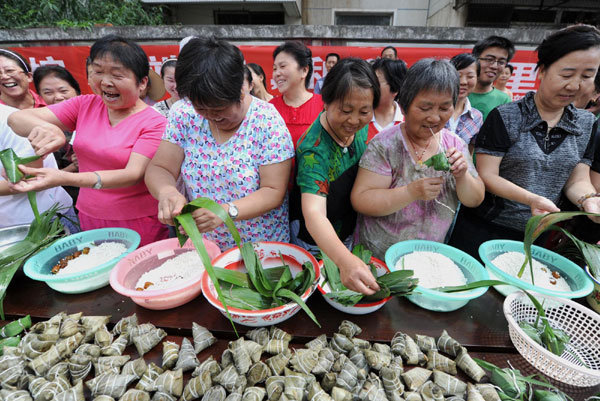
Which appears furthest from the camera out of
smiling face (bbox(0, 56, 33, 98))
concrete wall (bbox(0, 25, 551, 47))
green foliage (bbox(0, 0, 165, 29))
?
green foliage (bbox(0, 0, 165, 29))

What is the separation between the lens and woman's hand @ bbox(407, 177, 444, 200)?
4.94 ft

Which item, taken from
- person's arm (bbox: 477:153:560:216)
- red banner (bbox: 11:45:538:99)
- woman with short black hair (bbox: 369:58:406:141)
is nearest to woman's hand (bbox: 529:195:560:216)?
person's arm (bbox: 477:153:560:216)

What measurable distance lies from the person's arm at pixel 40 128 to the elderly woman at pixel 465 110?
10.9ft

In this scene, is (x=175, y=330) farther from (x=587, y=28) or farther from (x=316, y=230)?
(x=587, y=28)

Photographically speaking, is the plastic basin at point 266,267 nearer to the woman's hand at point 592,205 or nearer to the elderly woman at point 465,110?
the woman's hand at point 592,205

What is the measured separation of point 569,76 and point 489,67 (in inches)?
83.3

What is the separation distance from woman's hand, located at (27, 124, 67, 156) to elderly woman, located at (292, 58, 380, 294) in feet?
5.02

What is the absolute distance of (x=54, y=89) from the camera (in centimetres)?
325

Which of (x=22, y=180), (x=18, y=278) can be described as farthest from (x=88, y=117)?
(x=18, y=278)

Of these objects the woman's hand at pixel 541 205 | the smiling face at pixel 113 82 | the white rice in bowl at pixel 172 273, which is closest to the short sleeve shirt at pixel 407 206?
the woman's hand at pixel 541 205

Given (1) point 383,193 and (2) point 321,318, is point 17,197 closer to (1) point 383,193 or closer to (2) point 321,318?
(2) point 321,318

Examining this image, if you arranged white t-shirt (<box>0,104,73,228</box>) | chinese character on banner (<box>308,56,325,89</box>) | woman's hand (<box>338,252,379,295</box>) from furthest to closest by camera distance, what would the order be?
chinese character on banner (<box>308,56,325,89</box>), white t-shirt (<box>0,104,73,228</box>), woman's hand (<box>338,252,379,295</box>)

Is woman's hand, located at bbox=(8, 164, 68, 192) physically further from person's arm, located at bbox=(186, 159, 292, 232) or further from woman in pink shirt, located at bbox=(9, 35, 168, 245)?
person's arm, located at bbox=(186, 159, 292, 232)

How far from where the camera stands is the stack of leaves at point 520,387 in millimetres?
1097
